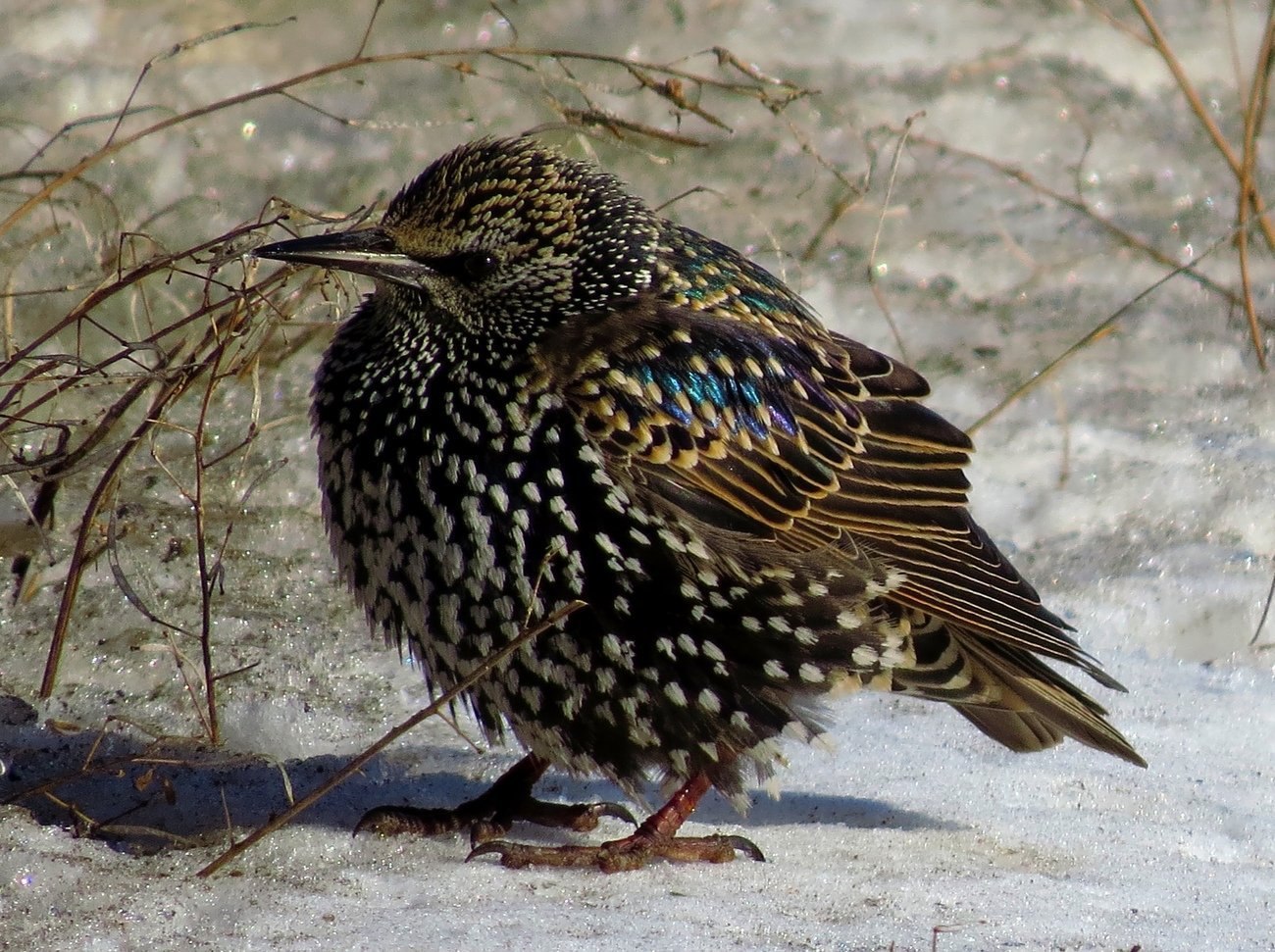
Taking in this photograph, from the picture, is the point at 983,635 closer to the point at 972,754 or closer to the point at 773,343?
the point at 972,754

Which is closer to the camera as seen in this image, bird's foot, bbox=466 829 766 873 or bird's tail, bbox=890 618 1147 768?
bird's foot, bbox=466 829 766 873

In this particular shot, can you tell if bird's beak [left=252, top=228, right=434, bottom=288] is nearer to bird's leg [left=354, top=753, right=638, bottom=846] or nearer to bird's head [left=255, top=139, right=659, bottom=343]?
bird's head [left=255, top=139, right=659, bottom=343]

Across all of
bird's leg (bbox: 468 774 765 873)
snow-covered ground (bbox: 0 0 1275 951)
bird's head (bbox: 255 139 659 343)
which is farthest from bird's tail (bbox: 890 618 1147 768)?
bird's head (bbox: 255 139 659 343)

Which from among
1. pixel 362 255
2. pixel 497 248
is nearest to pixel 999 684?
pixel 497 248

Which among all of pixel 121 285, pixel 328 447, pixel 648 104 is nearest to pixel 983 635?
pixel 328 447

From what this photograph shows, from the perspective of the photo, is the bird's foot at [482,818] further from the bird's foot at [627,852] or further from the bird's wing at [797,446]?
the bird's wing at [797,446]

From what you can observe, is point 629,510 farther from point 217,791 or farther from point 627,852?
point 217,791
